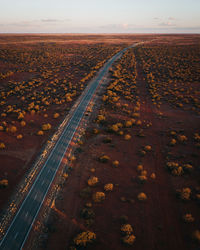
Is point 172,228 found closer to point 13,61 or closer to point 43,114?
point 43,114

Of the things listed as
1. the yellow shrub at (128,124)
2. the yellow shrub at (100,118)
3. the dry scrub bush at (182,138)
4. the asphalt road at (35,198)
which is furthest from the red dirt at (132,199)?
the yellow shrub at (100,118)

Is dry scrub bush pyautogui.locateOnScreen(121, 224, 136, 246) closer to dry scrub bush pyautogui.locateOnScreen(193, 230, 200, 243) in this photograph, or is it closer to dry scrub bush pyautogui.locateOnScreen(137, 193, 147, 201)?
dry scrub bush pyautogui.locateOnScreen(137, 193, 147, 201)

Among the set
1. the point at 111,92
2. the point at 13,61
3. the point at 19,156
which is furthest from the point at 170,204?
the point at 13,61

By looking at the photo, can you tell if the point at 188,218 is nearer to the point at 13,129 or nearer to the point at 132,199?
the point at 132,199

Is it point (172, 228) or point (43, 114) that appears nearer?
point (172, 228)

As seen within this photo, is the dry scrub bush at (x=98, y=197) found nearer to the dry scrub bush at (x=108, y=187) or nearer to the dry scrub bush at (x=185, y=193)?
the dry scrub bush at (x=108, y=187)

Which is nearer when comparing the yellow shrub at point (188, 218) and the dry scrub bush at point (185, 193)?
the yellow shrub at point (188, 218)
